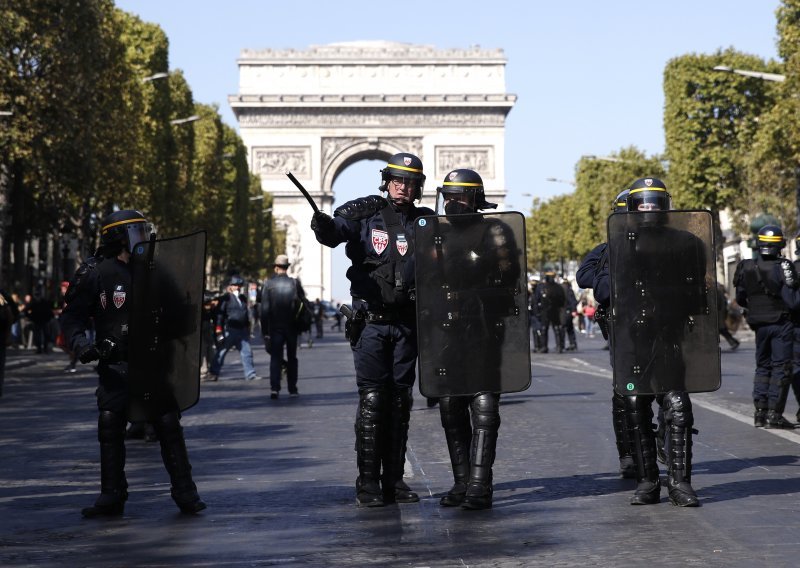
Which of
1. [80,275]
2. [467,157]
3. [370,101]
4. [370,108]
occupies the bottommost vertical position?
[80,275]

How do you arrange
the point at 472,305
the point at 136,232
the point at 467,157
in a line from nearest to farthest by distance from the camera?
the point at 472,305 → the point at 136,232 → the point at 467,157

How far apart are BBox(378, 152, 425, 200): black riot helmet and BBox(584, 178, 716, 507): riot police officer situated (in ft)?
3.60

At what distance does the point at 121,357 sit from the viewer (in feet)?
29.5

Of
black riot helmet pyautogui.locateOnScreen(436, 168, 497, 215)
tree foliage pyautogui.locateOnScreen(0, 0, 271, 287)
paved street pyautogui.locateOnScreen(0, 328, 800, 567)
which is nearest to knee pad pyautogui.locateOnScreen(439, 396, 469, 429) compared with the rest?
paved street pyautogui.locateOnScreen(0, 328, 800, 567)

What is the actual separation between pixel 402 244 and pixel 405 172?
377 mm

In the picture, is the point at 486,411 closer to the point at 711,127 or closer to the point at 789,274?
the point at 789,274

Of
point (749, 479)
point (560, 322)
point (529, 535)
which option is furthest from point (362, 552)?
point (560, 322)

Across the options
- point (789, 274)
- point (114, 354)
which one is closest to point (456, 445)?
point (114, 354)

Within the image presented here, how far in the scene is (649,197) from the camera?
29.6 feet

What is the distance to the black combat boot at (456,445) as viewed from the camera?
895cm

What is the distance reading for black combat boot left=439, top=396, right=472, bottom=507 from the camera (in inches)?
352

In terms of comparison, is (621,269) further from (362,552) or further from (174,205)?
(174,205)

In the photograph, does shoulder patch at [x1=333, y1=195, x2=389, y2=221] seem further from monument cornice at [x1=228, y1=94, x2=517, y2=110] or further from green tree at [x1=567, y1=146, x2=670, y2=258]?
monument cornice at [x1=228, y1=94, x2=517, y2=110]

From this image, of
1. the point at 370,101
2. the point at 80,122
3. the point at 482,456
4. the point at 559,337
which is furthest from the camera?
the point at 370,101
